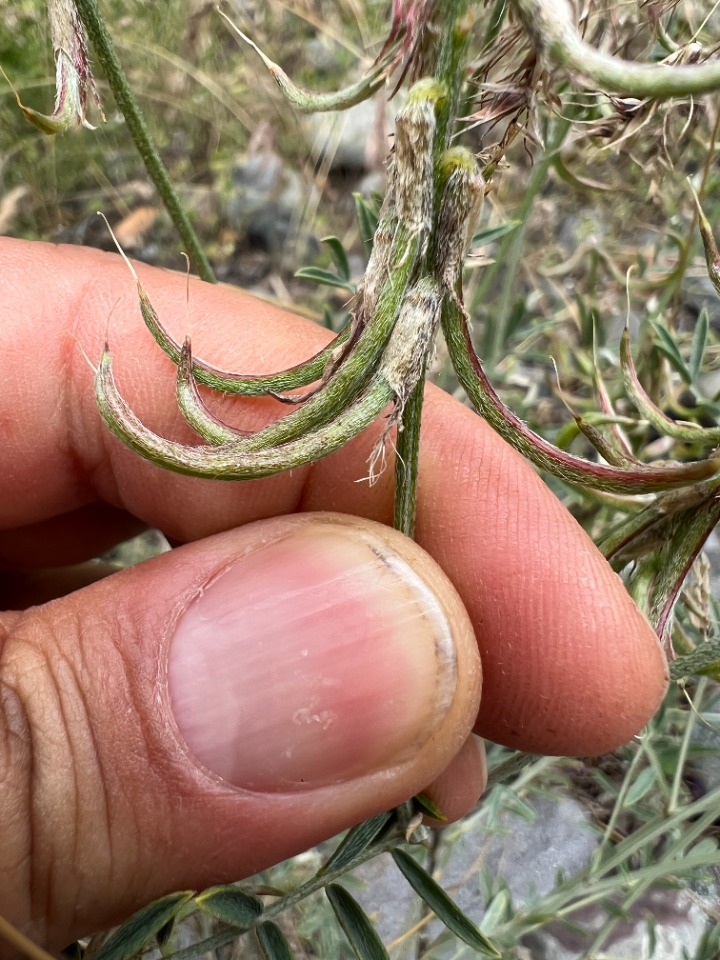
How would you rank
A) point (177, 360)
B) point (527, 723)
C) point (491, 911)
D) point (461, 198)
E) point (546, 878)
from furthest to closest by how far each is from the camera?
point (546, 878) → point (491, 911) → point (527, 723) → point (177, 360) → point (461, 198)

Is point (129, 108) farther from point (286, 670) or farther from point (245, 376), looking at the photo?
point (286, 670)

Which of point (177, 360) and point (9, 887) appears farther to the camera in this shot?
point (9, 887)

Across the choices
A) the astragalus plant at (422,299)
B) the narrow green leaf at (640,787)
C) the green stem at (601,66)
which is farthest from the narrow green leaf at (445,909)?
the green stem at (601,66)

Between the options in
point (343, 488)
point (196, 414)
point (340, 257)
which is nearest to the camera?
point (196, 414)

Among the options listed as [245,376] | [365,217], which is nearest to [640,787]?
[245,376]

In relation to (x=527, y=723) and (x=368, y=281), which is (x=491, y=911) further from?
(x=368, y=281)

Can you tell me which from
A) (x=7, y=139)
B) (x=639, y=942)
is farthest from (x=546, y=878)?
(x=7, y=139)

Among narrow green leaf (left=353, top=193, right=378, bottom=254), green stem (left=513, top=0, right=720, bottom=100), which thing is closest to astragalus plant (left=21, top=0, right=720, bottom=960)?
green stem (left=513, top=0, right=720, bottom=100)
